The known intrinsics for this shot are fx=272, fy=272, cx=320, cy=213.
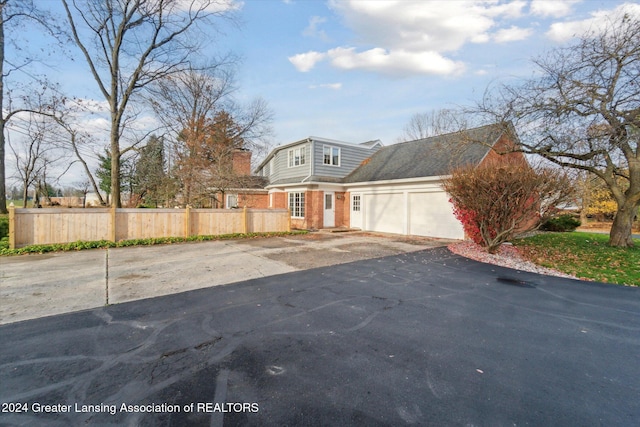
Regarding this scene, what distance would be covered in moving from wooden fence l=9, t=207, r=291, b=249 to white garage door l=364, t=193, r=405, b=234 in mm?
5038

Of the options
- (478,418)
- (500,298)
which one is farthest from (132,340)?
(500,298)

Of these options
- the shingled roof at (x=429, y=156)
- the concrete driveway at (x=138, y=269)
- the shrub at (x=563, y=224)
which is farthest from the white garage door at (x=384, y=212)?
the shrub at (x=563, y=224)

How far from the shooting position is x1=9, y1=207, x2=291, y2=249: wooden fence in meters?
9.12

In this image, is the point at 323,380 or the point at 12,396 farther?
the point at 323,380

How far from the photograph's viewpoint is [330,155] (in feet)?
57.4

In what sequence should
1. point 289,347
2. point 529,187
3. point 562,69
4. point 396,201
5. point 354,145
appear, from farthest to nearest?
point 354,145
point 396,201
point 562,69
point 529,187
point 289,347

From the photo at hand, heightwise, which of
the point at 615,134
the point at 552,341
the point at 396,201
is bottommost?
the point at 552,341

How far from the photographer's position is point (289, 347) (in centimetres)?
315

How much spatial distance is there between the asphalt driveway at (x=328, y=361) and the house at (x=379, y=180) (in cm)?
814

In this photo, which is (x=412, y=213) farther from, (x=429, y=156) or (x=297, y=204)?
(x=297, y=204)

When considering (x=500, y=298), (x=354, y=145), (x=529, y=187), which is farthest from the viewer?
(x=354, y=145)

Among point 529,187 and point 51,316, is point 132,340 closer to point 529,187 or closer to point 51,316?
point 51,316

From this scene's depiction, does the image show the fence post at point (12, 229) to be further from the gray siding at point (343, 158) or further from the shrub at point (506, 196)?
the shrub at point (506, 196)

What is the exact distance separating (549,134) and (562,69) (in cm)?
214
